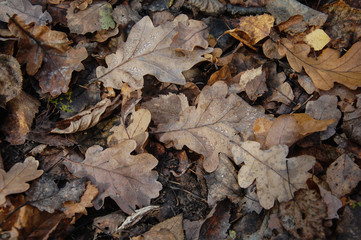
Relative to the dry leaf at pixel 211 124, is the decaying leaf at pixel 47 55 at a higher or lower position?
higher

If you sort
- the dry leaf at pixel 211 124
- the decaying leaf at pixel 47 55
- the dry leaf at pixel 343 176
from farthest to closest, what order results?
1. the decaying leaf at pixel 47 55
2. the dry leaf at pixel 211 124
3. the dry leaf at pixel 343 176

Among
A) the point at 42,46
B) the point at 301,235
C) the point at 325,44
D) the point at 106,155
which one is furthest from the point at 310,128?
the point at 42,46

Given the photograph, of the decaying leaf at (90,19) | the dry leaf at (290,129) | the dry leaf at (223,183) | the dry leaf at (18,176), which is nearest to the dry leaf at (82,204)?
the dry leaf at (18,176)

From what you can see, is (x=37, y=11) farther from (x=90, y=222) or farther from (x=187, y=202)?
(x=187, y=202)

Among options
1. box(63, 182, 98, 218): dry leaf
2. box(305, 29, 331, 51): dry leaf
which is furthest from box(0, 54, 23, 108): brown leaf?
Result: box(305, 29, 331, 51): dry leaf

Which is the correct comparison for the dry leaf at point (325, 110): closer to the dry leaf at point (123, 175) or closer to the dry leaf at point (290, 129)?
the dry leaf at point (290, 129)
